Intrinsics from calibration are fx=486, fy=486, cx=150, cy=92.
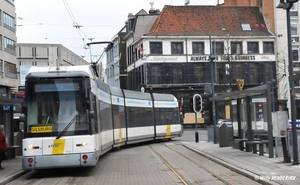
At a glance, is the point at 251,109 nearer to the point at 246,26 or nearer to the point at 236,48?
the point at 236,48

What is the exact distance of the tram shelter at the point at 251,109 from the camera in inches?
728

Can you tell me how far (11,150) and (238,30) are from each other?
4669 cm

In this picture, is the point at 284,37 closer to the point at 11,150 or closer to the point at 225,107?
the point at 225,107

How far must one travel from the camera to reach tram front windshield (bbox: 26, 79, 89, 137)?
48.9ft

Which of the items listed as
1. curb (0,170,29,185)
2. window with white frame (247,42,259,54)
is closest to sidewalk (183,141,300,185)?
curb (0,170,29,185)

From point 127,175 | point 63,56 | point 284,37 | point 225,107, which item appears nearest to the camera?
point 127,175

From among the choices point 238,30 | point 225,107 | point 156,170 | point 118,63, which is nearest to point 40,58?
point 118,63

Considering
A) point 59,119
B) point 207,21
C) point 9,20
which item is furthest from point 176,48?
point 59,119

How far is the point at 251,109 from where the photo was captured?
2128cm

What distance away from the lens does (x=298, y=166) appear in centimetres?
1530

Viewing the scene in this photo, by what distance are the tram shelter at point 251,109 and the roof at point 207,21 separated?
39.1 meters

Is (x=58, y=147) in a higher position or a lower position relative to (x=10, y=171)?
higher

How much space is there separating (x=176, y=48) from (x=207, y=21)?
6.10 m

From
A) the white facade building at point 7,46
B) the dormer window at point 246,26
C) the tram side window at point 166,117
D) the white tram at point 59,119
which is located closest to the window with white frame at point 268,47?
the dormer window at point 246,26
